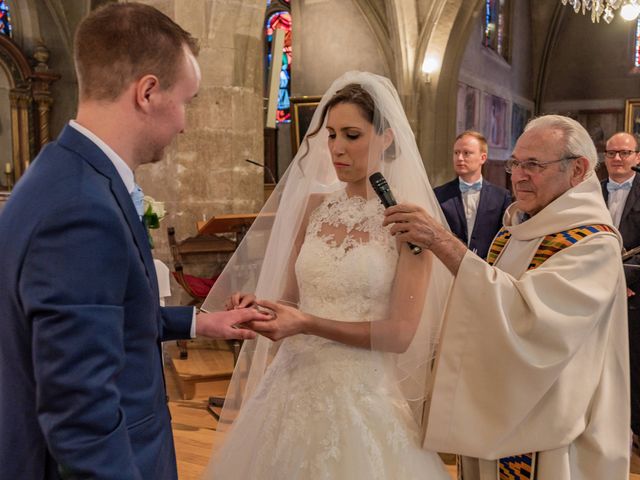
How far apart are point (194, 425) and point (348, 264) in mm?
2720

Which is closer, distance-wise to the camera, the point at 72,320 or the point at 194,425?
the point at 72,320

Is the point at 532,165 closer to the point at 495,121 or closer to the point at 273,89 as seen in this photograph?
the point at 273,89

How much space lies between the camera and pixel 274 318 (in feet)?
6.42

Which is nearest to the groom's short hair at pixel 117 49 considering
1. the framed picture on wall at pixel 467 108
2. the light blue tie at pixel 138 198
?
the light blue tie at pixel 138 198

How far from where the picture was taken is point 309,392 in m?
2.09

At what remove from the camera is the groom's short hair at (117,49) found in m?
1.15

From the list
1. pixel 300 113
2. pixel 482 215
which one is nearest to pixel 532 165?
pixel 482 215

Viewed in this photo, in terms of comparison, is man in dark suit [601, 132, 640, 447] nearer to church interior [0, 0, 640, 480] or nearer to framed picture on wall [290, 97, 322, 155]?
church interior [0, 0, 640, 480]

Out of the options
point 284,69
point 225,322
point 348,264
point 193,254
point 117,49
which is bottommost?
point 193,254

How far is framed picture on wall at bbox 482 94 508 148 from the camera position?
14.4 m

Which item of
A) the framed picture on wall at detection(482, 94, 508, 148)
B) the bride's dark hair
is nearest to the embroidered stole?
the bride's dark hair

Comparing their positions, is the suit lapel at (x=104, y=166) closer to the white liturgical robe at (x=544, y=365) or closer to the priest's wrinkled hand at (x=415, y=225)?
the priest's wrinkled hand at (x=415, y=225)

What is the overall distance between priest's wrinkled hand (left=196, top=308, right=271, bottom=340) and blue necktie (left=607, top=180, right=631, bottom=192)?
12.2 ft

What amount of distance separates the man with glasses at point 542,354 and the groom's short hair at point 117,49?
2.94 feet
